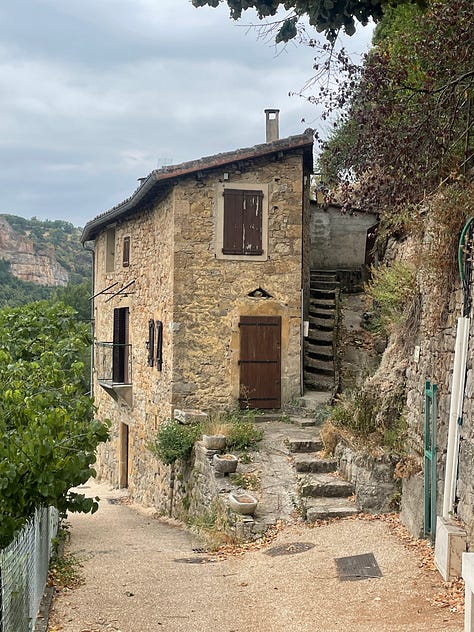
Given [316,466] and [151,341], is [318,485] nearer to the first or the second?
[316,466]

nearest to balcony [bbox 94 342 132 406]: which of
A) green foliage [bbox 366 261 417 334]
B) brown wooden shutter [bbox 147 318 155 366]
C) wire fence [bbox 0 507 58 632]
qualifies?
brown wooden shutter [bbox 147 318 155 366]

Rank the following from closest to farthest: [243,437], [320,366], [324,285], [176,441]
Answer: [243,437]
[176,441]
[320,366]
[324,285]

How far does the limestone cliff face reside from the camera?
6396cm

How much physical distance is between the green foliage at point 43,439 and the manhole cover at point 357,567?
284 cm

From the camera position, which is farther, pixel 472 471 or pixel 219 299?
pixel 219 299

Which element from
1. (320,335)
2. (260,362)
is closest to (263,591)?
(260,362)

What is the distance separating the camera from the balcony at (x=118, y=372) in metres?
16.8

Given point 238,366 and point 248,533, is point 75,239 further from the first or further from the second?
point 248,533

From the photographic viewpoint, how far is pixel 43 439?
525cm

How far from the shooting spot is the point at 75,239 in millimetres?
72875

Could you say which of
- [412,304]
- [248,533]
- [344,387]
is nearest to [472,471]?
[412,304]

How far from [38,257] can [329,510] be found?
2419 inches

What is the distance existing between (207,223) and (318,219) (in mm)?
5211

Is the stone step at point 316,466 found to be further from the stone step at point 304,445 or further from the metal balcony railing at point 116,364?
the metal balcony railing at point 116,364
